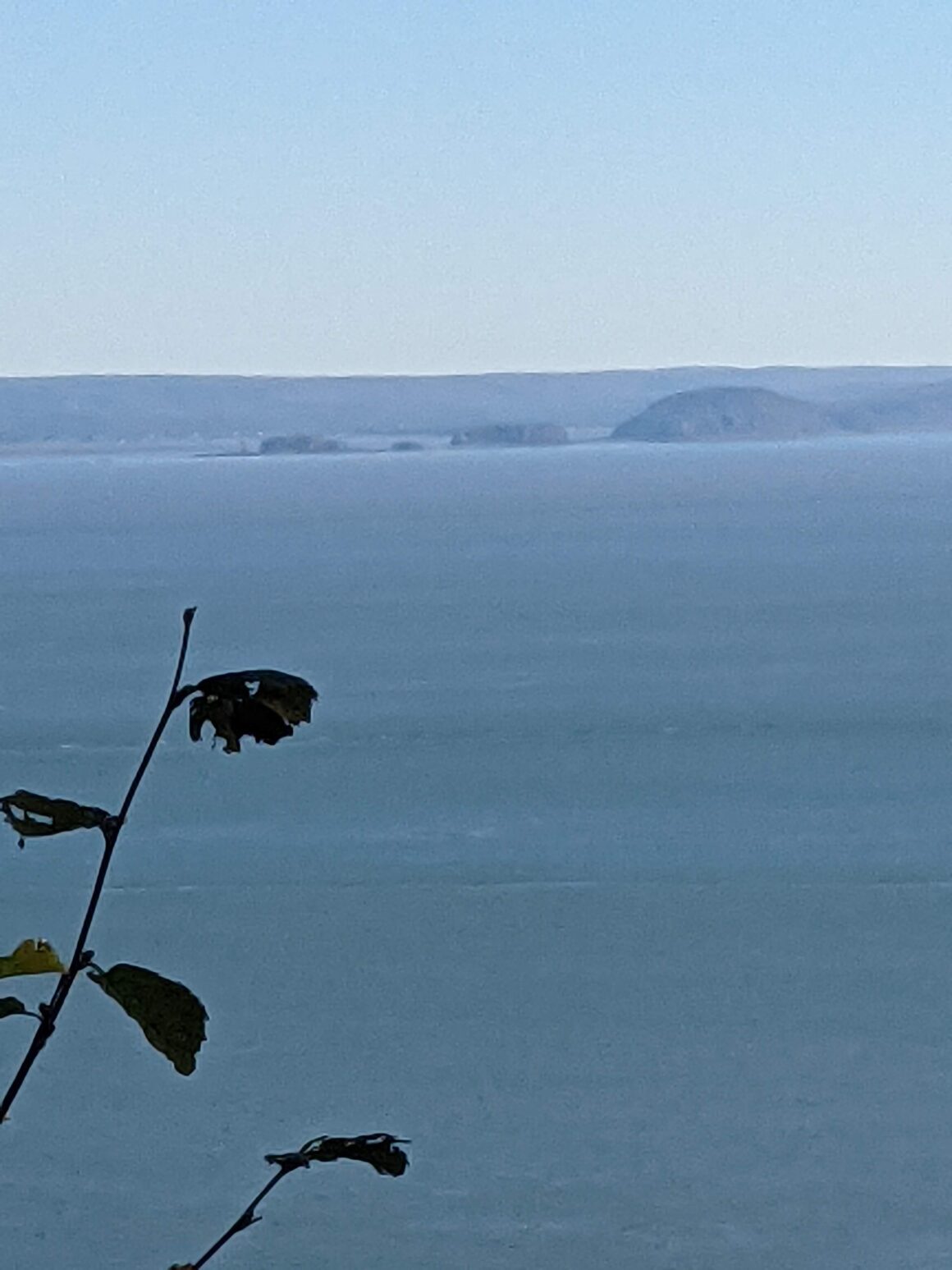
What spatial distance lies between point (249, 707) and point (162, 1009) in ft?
0.41

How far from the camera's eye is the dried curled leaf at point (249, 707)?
82cm

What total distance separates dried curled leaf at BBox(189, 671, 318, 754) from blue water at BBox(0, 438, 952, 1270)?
13.2 ft

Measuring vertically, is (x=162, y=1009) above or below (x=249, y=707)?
below

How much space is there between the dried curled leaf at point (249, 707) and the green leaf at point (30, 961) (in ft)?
0.34

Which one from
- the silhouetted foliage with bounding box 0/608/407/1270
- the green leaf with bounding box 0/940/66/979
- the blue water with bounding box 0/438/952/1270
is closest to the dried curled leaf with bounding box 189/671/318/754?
the silhouetted foliage with bounding box 0/608/407/1270

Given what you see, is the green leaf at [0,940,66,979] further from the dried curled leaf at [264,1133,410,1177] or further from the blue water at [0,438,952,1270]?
the blue water at [0,438,952,1270]

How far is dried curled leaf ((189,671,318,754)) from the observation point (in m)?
0.82

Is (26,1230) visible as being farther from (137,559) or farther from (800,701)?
(137,559)

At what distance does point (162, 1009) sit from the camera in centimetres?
83

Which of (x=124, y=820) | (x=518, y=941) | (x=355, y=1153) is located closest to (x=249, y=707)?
(x=124, y=820)

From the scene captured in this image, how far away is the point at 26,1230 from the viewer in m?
4.98

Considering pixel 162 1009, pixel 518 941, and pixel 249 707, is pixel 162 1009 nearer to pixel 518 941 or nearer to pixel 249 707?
pixel 249 707

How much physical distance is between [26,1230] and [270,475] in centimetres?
6588

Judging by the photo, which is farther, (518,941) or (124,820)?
(518,941)
